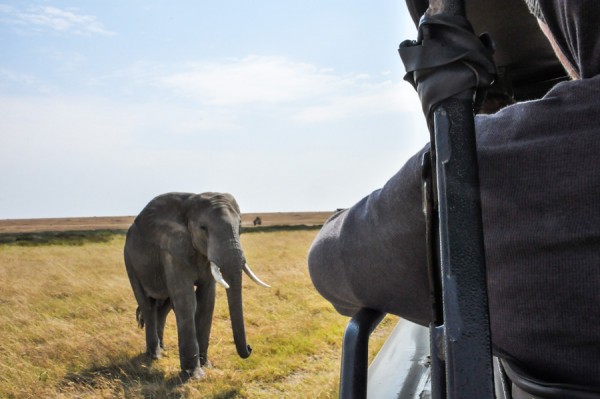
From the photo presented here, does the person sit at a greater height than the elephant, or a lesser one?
greater

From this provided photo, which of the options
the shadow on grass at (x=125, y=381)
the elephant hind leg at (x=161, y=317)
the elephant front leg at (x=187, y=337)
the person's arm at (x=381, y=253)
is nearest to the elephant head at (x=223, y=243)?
the elephant front leg at (x=187, y=337)

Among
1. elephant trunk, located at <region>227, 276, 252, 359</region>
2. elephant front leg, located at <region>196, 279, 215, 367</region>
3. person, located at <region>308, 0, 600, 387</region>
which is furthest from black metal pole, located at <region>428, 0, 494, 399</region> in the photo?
elephant front leg, located at <region>196, 279, 215, 367</region>

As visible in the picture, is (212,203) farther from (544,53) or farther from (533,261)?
(533,261)

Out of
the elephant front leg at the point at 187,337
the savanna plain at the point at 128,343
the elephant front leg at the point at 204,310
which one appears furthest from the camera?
the elephant front leg at the point at 204,310

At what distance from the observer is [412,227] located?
0.99 m

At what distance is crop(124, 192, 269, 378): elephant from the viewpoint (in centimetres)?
671

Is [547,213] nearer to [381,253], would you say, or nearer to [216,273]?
[381,253]

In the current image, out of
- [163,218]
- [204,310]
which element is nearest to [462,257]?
[163,218]

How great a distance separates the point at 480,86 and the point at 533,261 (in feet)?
0.82

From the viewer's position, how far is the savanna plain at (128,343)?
6.42 meters

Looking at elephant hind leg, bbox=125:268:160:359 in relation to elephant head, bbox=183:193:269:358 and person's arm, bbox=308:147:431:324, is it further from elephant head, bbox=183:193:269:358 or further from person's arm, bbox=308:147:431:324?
person's arm, bbox=308:147:431:324

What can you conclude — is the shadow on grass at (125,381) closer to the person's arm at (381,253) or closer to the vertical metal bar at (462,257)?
the person's arm at (381,253)

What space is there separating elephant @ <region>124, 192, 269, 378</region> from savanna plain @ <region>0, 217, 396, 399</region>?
0.37 metres

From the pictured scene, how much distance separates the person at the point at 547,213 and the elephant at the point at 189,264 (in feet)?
18.9
